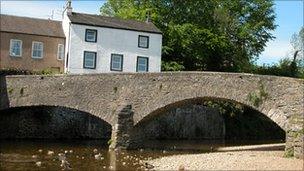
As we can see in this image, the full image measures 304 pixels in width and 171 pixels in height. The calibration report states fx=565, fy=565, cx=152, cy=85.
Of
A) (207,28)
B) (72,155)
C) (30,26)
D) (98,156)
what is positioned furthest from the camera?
(207,28)

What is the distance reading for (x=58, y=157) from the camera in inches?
1061

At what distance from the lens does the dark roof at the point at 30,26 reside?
44.8 meters

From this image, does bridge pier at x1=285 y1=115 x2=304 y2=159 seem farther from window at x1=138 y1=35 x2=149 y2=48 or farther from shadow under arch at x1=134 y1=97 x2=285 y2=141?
window at x1=138 y1=35 x2=149 y2=48

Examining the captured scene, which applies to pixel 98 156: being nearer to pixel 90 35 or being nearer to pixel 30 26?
pixel 90 35

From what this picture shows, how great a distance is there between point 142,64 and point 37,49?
28.4 ft

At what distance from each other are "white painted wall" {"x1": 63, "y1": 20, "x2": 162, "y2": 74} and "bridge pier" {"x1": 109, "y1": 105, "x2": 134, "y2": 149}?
42.5 feet

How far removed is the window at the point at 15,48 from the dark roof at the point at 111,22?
4.63m

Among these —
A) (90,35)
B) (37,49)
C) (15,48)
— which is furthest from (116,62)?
(15,48)

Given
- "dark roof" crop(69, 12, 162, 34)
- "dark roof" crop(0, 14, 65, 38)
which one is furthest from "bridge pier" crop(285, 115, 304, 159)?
"dark roof" crop(0, 14, 65, 38)

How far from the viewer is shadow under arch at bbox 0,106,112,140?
38.9m

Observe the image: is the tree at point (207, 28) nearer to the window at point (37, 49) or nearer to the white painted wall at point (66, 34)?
the white painted wall at point (66, 34)

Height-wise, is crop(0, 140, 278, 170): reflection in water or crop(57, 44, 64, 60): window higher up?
crop(57, 44, 64, 60): window

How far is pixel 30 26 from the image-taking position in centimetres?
4603

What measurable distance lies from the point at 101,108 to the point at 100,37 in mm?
12725
